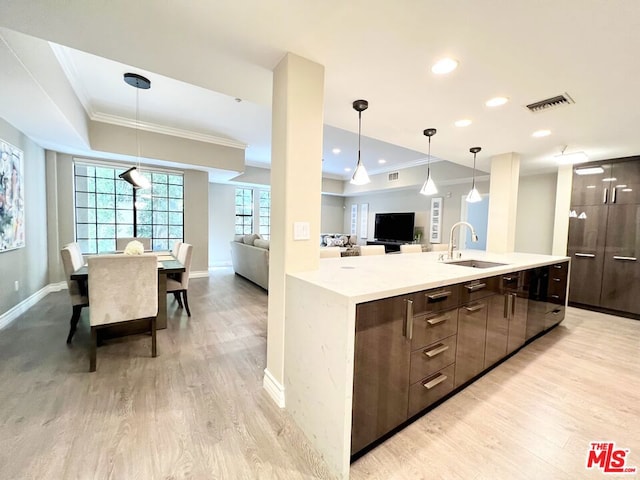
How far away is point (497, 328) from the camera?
226 centimetres

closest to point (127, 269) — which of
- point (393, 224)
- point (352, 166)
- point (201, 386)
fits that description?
point (201, 386)

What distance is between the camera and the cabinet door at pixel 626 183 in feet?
12.3

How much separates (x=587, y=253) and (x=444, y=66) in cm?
427

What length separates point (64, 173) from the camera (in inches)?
182

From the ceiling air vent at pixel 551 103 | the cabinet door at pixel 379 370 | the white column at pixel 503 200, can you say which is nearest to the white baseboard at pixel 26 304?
the cabinet door at pixel 379 370

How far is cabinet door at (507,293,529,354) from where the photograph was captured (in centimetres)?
245

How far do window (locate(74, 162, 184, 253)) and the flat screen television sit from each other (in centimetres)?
561

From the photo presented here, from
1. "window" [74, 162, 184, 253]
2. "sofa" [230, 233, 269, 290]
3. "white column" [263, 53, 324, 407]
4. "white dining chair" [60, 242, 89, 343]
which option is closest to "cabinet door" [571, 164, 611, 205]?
"white column" [263, 53, 324, 407]

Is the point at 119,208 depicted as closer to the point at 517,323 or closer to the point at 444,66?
the point at 444,66

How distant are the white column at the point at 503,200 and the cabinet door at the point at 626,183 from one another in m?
1.39

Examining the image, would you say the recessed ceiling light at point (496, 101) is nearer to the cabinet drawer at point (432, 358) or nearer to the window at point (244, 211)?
the cabinet drawer at point (432, 358)

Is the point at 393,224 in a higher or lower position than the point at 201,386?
higher

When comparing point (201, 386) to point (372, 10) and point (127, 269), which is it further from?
point (372, 10)

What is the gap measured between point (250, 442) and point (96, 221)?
5533 millimetres
